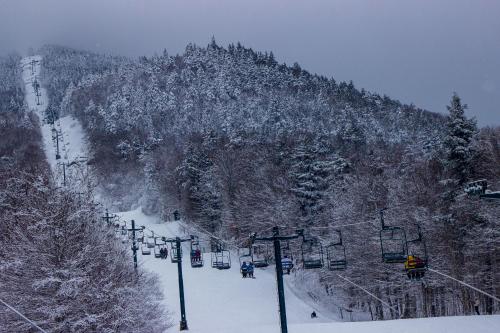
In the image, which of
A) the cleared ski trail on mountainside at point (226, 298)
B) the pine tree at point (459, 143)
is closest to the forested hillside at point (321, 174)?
the pine tree at point (459, 143)

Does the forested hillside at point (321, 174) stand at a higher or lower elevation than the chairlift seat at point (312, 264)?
higher

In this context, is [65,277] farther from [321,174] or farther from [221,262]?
[321,174]

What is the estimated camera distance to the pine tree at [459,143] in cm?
3117

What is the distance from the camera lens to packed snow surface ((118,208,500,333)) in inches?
910

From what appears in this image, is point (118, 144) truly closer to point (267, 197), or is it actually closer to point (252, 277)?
point (267, 197)

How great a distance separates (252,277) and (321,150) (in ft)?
74.6

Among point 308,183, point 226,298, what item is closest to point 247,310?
point 226,298

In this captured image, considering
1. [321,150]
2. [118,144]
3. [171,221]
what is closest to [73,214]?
[321,150]

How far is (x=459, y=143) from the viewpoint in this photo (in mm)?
31438

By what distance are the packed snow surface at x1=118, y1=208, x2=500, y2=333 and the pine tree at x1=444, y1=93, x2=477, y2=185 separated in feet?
35.4

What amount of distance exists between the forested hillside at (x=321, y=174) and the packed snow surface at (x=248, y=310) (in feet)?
13.6

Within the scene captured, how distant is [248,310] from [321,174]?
2017 cm

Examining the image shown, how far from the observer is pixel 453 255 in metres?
32.0

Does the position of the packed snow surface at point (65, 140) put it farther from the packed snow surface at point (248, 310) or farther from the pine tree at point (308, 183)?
the pine tree at point (308, 183)
